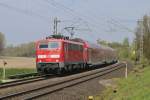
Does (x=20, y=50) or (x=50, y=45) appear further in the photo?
(x=20, y=50)

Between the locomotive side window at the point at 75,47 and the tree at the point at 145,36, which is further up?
the tree at the point at 145,36

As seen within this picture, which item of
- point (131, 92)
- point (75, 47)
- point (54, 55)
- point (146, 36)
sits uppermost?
point (146, 36)

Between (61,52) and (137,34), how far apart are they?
48.9 metres

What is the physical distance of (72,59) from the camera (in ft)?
122

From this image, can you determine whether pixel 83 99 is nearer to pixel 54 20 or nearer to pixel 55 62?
pixel 55 62

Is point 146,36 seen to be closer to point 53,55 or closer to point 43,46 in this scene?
point 43,46

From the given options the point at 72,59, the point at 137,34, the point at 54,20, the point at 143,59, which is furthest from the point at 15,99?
the point at 137,34

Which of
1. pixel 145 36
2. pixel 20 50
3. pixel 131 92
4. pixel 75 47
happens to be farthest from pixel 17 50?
pixel 131 92

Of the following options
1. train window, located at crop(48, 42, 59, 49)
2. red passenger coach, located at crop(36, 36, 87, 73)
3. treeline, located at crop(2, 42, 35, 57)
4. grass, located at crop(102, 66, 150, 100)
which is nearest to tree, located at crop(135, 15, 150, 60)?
red passenger coach, located at crop(36, 36, 87, 73)

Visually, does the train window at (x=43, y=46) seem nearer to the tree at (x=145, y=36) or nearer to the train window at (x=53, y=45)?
the train window at (x=53, y=45)

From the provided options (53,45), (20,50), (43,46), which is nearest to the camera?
(53,45)

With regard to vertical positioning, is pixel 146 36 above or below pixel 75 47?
above

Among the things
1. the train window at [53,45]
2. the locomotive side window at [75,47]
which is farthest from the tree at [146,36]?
the train window at [53,45]

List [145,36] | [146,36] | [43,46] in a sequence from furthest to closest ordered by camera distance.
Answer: [145,36], [146,36], [43,46]
